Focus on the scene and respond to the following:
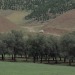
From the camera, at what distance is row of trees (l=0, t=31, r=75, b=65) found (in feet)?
311

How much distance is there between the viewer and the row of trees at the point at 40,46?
9469 cm

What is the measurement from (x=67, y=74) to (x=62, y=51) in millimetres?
44735

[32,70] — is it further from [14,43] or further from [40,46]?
[14,43]

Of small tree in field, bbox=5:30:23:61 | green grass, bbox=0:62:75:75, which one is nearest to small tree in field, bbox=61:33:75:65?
small tree in field, bbox=5:30:23:61

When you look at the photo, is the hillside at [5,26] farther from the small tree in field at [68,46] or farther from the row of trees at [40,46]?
the small tree in field at [68,46]

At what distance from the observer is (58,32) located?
170375mm

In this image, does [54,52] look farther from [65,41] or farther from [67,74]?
[67,74]

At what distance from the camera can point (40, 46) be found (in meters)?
101

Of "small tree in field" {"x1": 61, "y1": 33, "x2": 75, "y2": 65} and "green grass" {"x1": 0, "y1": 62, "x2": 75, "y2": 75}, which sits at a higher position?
"small tree in field" {"x1": 61, "y1": 33, "x2": 75, "y2": 65}

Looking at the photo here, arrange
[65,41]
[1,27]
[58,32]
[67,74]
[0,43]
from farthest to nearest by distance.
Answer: [1,27]
[58,32]
[0,43]
[65,41]
[67,74]

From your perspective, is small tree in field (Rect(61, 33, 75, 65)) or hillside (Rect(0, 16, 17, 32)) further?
hillside (Rect(0, 16, 17, 32))

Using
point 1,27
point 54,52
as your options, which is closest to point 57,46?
point 54,52

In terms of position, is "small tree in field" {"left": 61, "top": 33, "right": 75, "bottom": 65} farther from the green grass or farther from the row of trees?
the green grass

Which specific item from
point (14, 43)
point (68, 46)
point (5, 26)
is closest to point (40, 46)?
point (14, 43)
